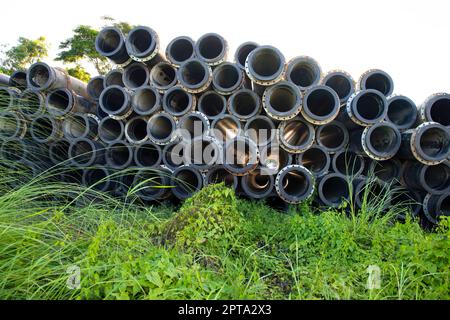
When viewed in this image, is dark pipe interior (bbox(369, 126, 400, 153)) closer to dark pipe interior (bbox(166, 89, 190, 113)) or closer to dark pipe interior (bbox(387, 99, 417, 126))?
dark pipe interior (bbox(387, 99, 417, 126))

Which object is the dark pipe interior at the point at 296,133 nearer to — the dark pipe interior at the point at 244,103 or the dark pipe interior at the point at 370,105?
the dark pipe interior at the point at 244,103

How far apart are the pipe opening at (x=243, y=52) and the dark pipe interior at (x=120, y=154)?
200 centimetres

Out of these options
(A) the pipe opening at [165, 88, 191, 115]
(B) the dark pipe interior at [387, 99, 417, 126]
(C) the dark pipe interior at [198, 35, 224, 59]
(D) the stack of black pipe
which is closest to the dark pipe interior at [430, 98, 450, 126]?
(D) the stack of black pipe

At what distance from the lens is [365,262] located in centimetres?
203

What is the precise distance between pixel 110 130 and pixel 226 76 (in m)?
1.94

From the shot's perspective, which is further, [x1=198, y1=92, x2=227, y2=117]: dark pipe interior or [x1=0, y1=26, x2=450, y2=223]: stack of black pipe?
[x1=198, y1=92, x2=227, y2=117]: dark pipe interior

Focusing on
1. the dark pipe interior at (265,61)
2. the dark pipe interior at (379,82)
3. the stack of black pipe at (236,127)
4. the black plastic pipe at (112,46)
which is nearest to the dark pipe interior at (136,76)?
the stack of black pipe at (236,127)

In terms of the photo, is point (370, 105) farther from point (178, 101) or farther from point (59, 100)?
point (59, 100)

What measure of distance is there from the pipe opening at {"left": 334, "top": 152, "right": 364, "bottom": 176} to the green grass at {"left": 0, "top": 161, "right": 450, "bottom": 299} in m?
1.09

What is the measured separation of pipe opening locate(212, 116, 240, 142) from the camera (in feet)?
12.1

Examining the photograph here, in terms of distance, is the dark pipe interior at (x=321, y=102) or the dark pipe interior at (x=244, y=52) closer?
the dark pipe interior at (x=321, y=102)

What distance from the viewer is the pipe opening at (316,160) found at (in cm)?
358

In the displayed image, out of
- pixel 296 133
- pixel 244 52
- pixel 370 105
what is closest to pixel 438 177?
pixel 370 105

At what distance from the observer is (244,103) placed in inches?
156
